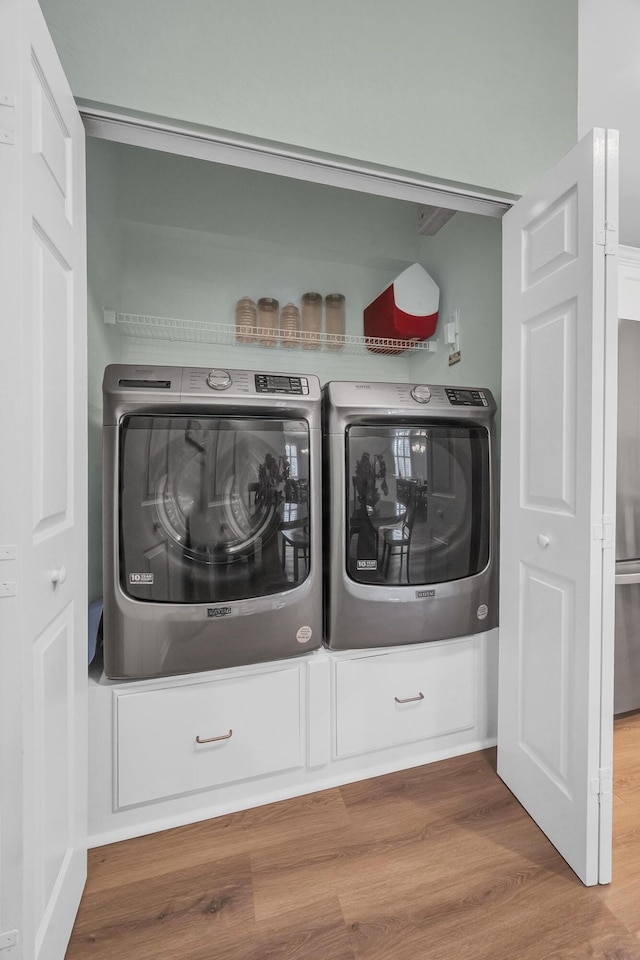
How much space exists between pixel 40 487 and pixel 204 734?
0.97 meters

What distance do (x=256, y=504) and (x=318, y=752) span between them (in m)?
0.89

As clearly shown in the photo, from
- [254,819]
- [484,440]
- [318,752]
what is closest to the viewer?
[254,819]

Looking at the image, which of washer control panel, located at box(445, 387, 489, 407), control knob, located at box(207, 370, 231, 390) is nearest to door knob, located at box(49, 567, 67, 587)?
control knob, located at box(207, 370, 231, 390)

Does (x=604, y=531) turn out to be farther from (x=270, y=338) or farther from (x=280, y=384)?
(x=270, y=338)

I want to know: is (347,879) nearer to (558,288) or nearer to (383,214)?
(558,288)

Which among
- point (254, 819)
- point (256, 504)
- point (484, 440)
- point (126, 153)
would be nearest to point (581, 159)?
point (484, 440)

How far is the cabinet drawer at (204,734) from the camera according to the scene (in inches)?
52.4

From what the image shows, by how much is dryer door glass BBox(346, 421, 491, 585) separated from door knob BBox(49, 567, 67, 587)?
34.0 inches

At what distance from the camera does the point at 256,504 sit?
4.68 ft

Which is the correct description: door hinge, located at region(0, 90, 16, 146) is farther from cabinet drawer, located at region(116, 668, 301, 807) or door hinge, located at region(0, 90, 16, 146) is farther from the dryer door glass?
cabinet drawer, located at region(116, 668, 301, 807)

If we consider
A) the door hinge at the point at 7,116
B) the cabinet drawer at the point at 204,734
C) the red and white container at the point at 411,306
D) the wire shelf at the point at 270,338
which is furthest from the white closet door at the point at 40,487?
the red and white container at the point at 411,306

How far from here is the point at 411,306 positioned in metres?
2.12

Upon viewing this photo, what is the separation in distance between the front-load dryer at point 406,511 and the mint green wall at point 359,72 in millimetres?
716

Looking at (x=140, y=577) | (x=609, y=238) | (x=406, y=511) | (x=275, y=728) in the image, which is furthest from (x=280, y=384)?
(x=275, y=728)
